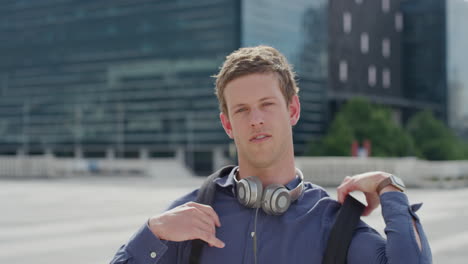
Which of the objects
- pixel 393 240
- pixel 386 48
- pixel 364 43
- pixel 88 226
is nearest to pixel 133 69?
pixel 364 43

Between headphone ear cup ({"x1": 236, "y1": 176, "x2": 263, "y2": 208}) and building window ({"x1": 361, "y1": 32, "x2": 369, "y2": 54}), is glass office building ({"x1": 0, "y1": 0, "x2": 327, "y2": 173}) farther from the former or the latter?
headphone ear cup ({"x1": 236, "y1": 176, "x2": 263, "y2": 208})

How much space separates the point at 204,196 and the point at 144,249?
311mm

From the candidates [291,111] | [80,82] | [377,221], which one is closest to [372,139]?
[80,82]

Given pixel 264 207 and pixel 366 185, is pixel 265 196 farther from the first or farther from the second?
pixel 366 185

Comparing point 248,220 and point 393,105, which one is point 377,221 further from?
point 393,105

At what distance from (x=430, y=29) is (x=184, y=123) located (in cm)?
3050

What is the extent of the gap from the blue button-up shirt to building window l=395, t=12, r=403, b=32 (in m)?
76.9

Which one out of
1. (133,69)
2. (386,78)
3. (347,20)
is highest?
(347,20)

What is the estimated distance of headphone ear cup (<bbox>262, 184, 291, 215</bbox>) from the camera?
7.99ft

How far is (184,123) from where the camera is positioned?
67375mm

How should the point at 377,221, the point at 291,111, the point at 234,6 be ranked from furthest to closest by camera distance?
the point at 234,6 < the point at 377,221 < the point at 291,111

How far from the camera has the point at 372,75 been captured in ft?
237

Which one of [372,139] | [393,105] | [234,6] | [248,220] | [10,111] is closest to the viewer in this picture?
[248,220]

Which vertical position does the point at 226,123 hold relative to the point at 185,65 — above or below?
below
